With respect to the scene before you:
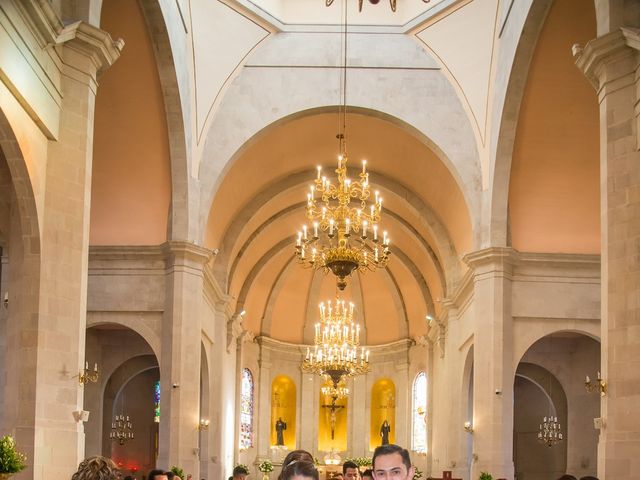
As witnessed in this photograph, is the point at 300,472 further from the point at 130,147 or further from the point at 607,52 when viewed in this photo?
the point at 130,147

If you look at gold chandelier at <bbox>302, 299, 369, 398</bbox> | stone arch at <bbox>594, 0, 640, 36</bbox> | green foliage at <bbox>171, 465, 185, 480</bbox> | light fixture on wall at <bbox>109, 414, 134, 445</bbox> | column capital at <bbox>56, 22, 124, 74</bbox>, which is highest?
stone arch at <bbox>594, 0, 640, 36</bbox>

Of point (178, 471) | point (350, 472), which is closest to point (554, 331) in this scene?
point (178, 471)

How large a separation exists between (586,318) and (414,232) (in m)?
8.79

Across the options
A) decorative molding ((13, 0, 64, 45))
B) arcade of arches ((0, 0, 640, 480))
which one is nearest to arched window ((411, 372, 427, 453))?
arcade of arches ((0, 0, 640, 480))

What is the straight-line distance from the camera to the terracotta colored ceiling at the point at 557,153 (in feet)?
59.3

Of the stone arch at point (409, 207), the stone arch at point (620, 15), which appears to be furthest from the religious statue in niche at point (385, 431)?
the stone arch at point (620, 15)

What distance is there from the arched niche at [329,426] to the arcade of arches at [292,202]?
17.0 ft

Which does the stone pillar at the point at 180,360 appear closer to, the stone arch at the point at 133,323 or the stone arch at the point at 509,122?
the stone arch at the point at 133,323

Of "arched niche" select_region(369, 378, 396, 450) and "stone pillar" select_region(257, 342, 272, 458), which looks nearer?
"stone pillar" select_region(257, 342, 272, 458)

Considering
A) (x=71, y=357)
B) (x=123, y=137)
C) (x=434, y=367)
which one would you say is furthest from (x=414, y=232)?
(x=71, y=357)

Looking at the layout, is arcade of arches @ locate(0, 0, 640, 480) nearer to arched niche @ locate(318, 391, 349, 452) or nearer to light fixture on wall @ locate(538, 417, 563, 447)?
light fixture on wall @ locate(538, 417, 563, 447)

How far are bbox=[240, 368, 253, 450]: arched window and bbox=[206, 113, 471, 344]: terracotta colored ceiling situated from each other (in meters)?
1.54

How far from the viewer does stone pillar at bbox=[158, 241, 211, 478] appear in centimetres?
2042

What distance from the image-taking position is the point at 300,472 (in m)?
4.32
